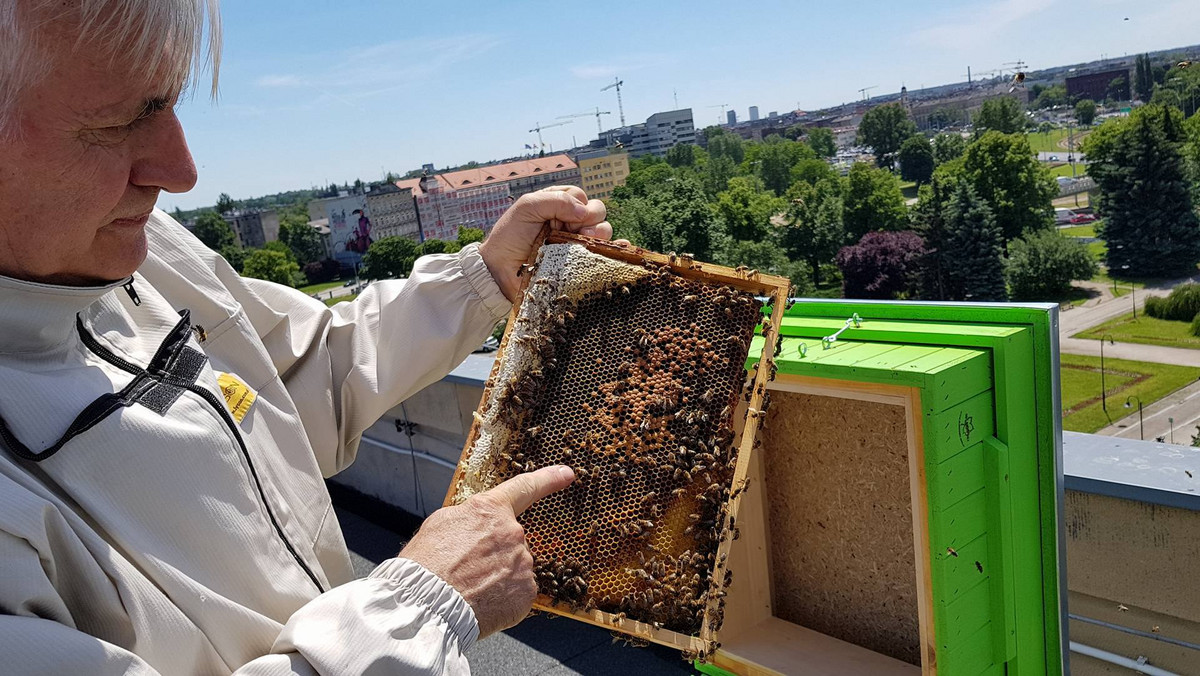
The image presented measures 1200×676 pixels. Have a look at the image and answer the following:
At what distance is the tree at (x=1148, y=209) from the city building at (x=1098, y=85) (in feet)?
248

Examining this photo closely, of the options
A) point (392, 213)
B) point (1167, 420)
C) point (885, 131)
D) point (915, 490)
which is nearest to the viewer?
point (915, 490)

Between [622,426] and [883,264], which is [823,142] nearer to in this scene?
[883,264]

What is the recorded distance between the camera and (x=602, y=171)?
109m

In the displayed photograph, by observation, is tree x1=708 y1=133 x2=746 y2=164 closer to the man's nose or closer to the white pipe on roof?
the white pipe on roof

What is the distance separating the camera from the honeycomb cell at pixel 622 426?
2195 mm

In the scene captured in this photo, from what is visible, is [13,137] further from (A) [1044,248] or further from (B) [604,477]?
(A) [1044,248]

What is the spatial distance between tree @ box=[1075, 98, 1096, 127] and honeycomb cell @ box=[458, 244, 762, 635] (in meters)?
135

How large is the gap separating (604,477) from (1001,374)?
122 cm

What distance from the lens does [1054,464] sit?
2.54 metres

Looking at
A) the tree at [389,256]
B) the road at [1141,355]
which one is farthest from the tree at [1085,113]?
the tree at [389,256]

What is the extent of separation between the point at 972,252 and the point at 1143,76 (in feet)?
253

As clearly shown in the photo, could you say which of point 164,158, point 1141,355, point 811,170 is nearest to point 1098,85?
point 811,170

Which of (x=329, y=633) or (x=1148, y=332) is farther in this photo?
(x=1148, y=332)

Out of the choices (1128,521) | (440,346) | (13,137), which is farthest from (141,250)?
(1128,521)
